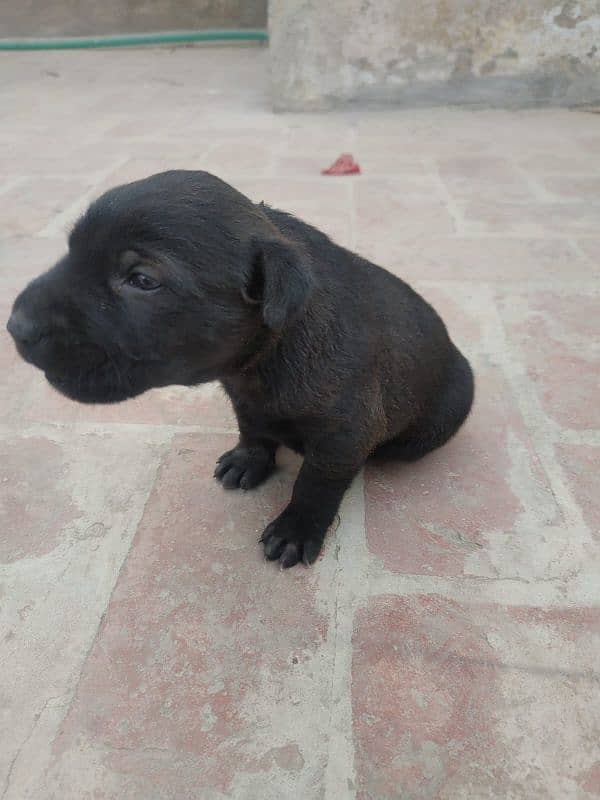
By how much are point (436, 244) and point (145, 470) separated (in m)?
2.82

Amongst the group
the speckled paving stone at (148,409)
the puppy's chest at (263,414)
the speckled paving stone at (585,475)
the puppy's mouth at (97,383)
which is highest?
the puppy's mouth at (97,383)

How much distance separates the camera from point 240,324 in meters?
1.90

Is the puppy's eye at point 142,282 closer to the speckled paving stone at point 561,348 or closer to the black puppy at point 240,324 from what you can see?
the black puppy at point 240,324

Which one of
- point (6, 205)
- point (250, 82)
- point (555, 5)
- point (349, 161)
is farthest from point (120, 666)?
point (250, 82)

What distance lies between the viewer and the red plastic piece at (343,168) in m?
5.62

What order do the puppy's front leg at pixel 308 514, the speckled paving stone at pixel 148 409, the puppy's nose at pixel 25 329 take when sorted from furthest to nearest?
the speckled paving stone at pixel 148 409
the puppy's front leg at pixel 308 514
the puppy's nose at pixel 25 329

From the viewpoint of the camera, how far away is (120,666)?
1.93 meters

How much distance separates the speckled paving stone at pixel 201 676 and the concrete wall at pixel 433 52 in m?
6.38

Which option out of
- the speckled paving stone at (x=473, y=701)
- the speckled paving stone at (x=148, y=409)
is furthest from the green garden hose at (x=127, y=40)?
the speckled paving stone at (x=473, y=701)

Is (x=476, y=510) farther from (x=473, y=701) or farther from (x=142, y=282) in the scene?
(x=142, y=282)

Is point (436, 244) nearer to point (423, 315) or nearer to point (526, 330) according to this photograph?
point (526, 330)

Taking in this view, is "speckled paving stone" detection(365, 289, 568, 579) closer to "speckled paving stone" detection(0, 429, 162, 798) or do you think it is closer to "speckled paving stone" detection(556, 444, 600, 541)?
"speckled paving stone" detection(556, 444, 600, 541)

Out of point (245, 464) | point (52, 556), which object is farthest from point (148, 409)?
point (52, 556)

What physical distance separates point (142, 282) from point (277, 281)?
1.24 ft
